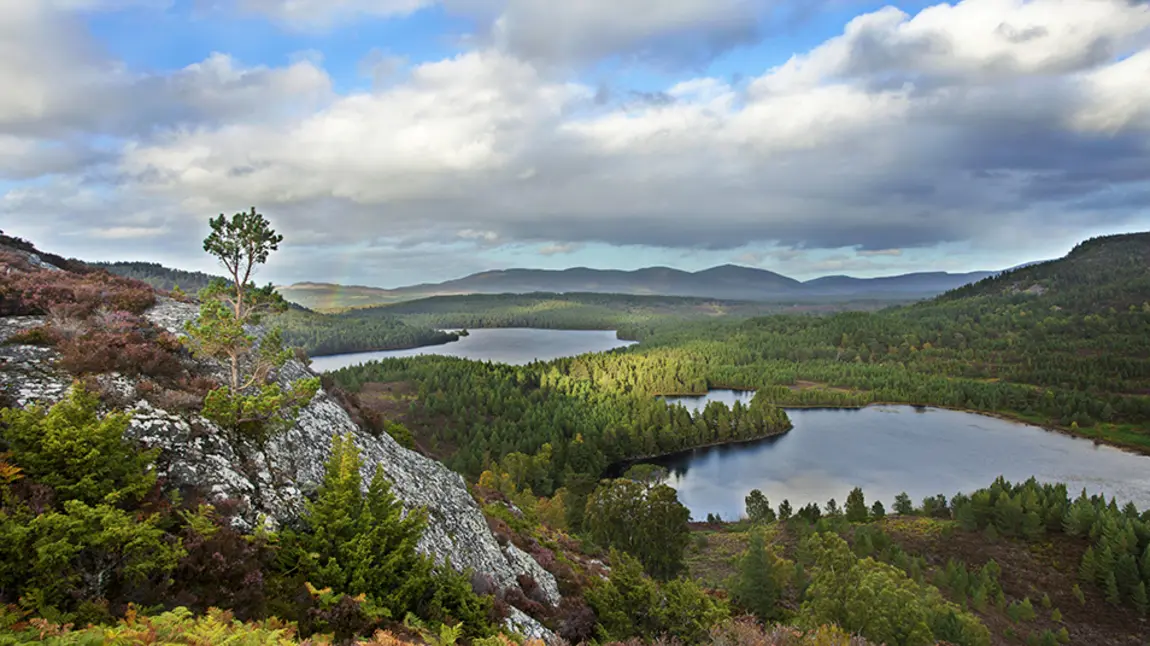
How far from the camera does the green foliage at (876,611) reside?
119ft

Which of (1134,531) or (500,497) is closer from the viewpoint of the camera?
(500,497)

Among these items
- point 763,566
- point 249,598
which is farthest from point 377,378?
point 249,598

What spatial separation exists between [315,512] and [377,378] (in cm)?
15747

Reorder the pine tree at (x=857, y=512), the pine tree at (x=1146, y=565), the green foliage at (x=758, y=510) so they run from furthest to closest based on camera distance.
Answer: the green foliage at (x=758, y=510) → the pine tree at (x=857, y=512) → the pine tree at (x=1146, y=565)

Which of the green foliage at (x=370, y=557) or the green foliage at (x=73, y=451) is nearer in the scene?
the green foliage at (x=73, y=451)

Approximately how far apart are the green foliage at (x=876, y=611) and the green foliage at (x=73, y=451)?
3856 cm

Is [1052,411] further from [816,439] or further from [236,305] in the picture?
[236,305]

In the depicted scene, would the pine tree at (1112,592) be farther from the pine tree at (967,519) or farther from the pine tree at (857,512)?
the pine tree at (857,512)

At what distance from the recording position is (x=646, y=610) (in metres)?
21.7

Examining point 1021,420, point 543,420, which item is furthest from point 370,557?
point 1021,420

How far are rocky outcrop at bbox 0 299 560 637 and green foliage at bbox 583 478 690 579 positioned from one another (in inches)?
925

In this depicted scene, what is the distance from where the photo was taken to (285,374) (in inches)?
920

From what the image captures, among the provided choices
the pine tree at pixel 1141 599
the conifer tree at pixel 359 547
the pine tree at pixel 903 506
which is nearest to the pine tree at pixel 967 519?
the pine tree at pixel 903 506

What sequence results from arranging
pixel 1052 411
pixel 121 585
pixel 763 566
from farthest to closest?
pixel 1052 411
pixel 763 566
pixel 121 585
